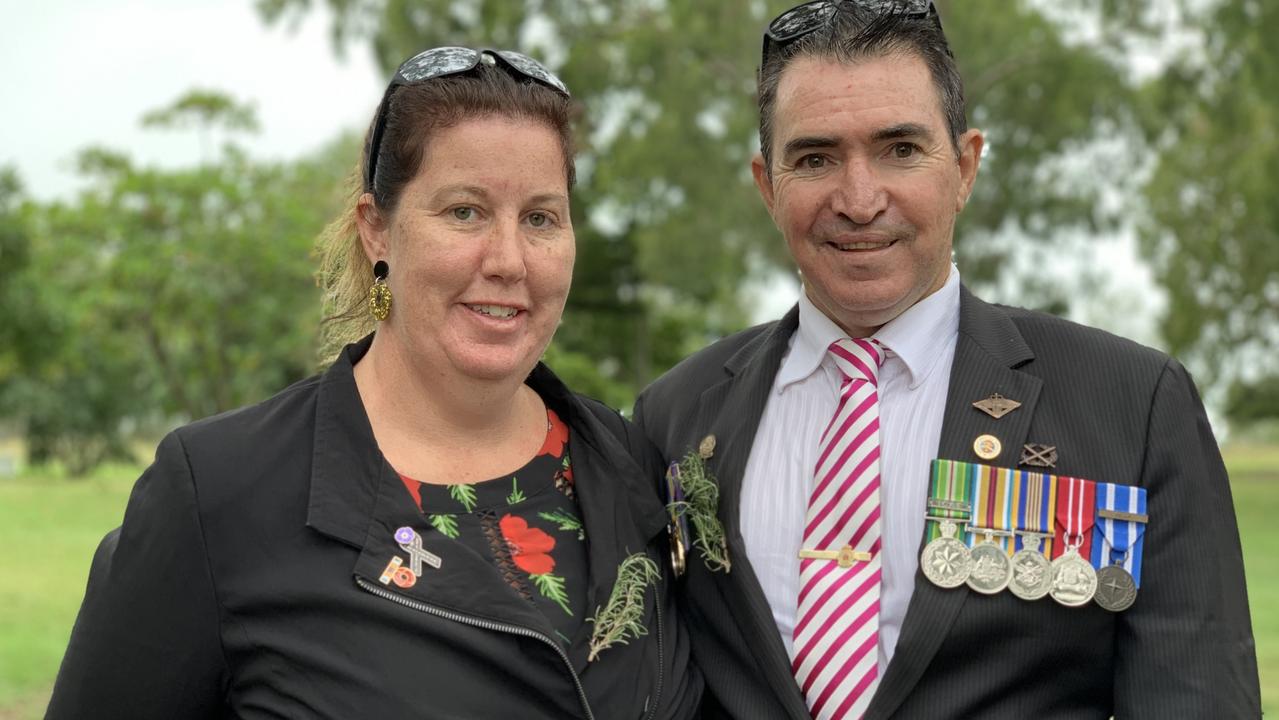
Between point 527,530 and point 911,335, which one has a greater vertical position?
point 911,335

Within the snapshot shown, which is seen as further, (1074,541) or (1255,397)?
(1255,397)

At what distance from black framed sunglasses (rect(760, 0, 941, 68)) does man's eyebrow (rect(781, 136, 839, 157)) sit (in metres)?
0.25

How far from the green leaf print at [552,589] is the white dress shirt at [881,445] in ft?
1.73

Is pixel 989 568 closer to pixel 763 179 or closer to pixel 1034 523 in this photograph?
pixel 1034 523

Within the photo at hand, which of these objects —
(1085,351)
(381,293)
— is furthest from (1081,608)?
(381,293)

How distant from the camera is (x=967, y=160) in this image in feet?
11.2

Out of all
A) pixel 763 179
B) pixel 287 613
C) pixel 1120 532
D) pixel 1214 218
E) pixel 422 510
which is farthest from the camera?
pixel 1214 218

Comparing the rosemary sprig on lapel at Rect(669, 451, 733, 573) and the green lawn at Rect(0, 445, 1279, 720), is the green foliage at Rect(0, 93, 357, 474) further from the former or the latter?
the rosemary sprig on lapel at Rect(669, 451, 733, 573)

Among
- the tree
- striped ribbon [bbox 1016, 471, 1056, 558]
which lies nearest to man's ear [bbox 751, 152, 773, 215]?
striped ribbon [bbox 1016, 471, 1056, 558]

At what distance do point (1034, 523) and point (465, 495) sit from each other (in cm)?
122

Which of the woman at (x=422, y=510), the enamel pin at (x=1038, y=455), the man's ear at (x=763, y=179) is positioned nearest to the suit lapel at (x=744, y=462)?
the woman at (x=422, y=510)

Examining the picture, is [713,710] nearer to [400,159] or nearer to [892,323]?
[892,323]

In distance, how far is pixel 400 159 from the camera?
9.48ft

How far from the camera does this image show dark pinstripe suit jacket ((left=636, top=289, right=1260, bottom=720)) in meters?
2.88
